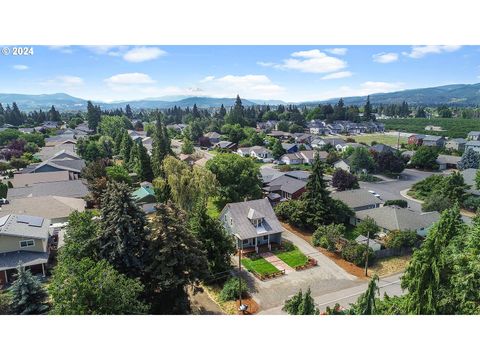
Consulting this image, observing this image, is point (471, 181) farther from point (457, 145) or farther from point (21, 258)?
point (21, 258)

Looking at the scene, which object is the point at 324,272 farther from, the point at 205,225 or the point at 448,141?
the point at 448,141

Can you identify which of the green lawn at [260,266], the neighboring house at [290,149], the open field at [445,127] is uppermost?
the open field at [445,127]

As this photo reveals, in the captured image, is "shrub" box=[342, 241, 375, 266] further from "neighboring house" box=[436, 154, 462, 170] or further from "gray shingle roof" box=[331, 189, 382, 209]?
"neighboring house" box=[436, 154, 462, 170]

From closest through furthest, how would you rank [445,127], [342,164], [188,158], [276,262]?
[276,262]
[342,164]
[188,158]
[445,127]

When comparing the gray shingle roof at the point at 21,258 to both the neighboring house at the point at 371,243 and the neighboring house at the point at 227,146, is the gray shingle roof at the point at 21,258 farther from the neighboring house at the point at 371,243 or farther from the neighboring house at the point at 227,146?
the neighboring house at the point at 227,146

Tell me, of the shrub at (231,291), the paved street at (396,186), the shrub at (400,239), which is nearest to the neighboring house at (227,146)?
the paved street at (396,186)

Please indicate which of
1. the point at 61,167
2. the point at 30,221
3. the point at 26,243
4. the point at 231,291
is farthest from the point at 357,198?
the point at 61,167
